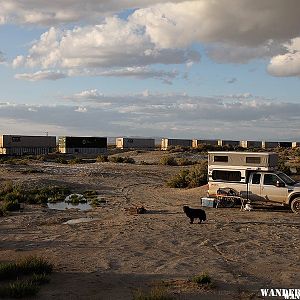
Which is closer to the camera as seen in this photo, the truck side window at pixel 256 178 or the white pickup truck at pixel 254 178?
the white pickup truck at pixel 254 178

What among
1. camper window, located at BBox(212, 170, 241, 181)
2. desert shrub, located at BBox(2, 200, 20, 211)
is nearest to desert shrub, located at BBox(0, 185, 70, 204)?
desert shrub, located at BBox(2, 200, 20, 211)

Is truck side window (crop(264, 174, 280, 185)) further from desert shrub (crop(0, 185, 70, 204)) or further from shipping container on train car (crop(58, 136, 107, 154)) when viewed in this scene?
shipping container on train car (crop(58, 136, 107, 154))

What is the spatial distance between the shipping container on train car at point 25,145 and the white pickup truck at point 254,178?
61.6 metres

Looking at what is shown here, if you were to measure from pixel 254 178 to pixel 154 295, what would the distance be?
13097mm

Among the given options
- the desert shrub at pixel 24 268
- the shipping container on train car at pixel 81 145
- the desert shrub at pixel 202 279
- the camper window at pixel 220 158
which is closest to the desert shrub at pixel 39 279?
the desert shrub at pixel 24 268

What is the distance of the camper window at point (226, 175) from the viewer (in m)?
21.7

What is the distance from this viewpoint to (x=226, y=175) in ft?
72.4

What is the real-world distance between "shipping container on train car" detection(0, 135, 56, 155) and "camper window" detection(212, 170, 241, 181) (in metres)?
61.4

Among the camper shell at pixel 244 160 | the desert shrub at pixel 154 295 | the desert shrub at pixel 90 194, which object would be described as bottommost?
the desert shrub at pixel 90 194

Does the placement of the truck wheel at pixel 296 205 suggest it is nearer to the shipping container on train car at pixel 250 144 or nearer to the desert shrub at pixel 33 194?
the desert shrub at pixel 33 194

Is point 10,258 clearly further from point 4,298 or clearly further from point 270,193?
point 270,193

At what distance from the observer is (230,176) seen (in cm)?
2197

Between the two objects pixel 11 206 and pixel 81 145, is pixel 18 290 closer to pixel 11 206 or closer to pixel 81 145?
pixel 11 206

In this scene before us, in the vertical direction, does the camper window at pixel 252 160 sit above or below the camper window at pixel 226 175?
above
